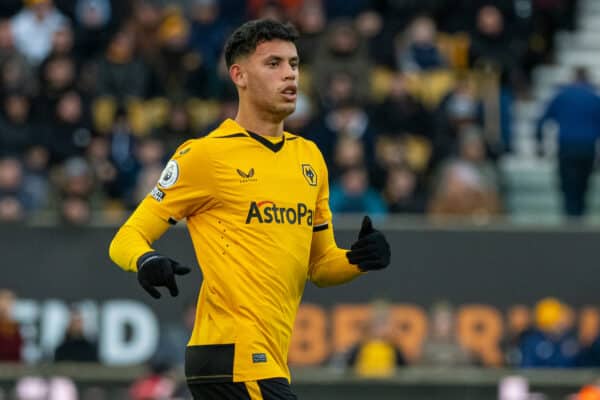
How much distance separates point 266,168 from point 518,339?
9504 millimetres

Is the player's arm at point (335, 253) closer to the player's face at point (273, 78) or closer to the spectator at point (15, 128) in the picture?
the player's face at point (273, 78)

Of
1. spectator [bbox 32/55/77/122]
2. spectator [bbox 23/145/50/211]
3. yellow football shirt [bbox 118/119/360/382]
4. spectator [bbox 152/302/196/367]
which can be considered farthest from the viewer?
spectator [bbox 32/55/77/122]

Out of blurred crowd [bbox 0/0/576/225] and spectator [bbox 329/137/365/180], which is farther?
blurred crowd [bbox 0/0/576/225]

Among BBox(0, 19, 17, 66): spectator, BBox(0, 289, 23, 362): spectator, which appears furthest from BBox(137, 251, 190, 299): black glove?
BBox(0, 19, 17, 66): spectator

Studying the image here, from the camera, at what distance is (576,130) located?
665 inches

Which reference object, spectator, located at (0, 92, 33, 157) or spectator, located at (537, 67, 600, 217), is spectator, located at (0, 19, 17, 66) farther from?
spectator, located at (537, 67, 600, 217)

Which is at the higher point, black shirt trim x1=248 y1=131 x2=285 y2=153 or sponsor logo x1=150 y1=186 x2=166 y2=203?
black shirt trim x1=248 y1=131 x2=285 y2=153

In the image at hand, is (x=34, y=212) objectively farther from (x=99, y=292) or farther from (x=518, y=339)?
A: (x=518, y=339)

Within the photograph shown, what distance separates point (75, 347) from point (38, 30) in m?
4.62

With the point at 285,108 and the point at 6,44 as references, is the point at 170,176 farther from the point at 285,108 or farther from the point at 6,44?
the point at 6,44

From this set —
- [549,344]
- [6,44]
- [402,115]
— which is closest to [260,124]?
[549,344]

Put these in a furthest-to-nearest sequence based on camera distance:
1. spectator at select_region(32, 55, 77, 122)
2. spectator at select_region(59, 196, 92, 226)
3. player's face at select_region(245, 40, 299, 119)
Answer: spectator at select_region(32, 55, 77, 122)
spectator at select_region(59, 196, 92, 226)
player's face at select_region(245, 40, 299, 119)

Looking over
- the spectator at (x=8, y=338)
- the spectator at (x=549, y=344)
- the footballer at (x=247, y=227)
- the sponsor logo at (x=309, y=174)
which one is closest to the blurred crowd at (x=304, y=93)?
the spectator at (x=8, y=338)

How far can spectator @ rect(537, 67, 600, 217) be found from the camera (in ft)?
55.3
